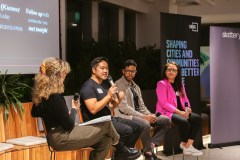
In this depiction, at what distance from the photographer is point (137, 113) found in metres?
4.86

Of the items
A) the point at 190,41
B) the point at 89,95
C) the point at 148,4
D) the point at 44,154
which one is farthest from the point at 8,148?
the point at 148,4

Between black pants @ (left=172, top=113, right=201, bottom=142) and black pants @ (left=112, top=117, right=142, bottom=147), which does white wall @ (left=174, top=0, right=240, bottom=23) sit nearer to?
black pants @ (left=172, top=113, right=201, bottom=142)

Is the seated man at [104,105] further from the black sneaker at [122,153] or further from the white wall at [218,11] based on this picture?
the white wall at [218,11]

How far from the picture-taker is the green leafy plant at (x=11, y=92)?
13.1 feet

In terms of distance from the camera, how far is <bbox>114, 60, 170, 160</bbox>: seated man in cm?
477

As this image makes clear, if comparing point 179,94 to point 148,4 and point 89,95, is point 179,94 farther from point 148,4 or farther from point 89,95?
point 148,4

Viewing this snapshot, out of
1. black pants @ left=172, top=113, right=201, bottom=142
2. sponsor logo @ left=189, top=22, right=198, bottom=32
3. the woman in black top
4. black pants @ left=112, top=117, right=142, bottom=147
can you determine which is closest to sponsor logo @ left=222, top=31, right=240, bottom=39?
sponsor logo @ left=189, top=22, right=198, bottom=32

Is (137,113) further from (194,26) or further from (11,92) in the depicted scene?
(194,26)

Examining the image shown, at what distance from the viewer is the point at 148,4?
929 centimetres

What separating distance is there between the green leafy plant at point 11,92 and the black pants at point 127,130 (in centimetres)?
105

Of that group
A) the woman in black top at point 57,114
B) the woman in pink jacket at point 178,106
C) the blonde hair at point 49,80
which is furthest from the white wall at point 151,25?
the blonde hair at point 49,80

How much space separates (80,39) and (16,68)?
298 centimetres

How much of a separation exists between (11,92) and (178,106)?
2.26 m

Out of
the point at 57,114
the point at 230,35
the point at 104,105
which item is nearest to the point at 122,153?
the point at 104,105
